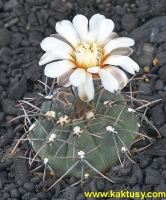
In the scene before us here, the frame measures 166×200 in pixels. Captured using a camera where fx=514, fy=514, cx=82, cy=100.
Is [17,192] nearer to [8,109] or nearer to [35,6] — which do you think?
[8,109]

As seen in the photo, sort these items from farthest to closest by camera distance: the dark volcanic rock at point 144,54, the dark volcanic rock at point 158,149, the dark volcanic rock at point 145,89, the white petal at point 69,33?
the dark volcanic rock at point 144,54 → the dark volcanic rock at point 145,89 → the dark volcanic rock at point 158,149 → the white petal at point 69,33

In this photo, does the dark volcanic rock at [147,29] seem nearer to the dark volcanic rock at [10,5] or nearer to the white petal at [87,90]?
the dark volcanic rock at [10,5]

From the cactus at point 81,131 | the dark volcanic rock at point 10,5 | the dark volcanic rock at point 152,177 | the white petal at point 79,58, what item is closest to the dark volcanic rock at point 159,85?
the cactus at point 81,131

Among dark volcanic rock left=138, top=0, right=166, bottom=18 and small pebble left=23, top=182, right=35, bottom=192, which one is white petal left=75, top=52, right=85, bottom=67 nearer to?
small pebble left=23, top=182, right=35, bottom=192

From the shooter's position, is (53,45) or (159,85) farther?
(159,85)

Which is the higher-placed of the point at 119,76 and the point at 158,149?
the point at 119,76

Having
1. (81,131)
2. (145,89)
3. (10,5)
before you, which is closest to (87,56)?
(81,131)

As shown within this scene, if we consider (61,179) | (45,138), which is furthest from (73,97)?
(61,179)

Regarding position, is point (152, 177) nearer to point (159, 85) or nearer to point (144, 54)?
point (159, 85)
